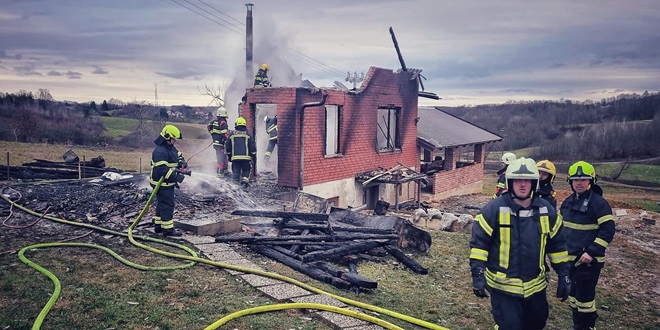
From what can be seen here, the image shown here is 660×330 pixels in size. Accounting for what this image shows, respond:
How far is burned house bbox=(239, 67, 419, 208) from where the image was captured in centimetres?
1341

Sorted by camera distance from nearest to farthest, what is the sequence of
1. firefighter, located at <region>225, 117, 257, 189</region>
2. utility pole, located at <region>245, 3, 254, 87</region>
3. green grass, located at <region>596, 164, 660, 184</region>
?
firefighter, located at <region>225, 117, 257, 189</region> → utility pole, located at <region>245, 3, 254, 87</region> → green grass, located at <region>596, 164, 660, 184</region>

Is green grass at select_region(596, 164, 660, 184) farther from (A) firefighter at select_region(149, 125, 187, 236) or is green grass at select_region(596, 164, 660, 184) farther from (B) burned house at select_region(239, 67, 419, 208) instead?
(A) firefighter at select_region(149, 125, 187, 236)

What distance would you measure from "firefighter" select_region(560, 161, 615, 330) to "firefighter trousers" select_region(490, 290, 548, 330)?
178 centimetres

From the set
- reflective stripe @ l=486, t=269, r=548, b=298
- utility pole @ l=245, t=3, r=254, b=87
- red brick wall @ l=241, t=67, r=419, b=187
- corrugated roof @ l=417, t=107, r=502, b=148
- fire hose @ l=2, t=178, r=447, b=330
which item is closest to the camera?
reflective stripe @ l=486, t=269, r=548, b=298

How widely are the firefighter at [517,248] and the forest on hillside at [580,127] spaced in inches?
1118

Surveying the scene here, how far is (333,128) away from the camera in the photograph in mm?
16594

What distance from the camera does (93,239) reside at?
8156 millimetres

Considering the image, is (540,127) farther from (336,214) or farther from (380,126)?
(336,214)

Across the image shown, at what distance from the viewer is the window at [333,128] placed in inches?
594

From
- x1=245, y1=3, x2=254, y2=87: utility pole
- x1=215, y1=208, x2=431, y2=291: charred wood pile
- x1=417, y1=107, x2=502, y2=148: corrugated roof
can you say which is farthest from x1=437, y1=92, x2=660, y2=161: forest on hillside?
x1=215, y1=208, x2=431, y2=291: charred wood pile

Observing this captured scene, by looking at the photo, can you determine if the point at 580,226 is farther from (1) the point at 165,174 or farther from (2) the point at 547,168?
(1) the point at 165,174

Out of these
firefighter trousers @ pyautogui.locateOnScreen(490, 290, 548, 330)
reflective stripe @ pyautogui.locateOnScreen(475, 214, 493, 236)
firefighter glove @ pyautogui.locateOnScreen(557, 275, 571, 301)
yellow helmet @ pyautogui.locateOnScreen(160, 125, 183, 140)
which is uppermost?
yellow helmet @ pyautogui.locateOnScreen(160, 125, 183, 140)

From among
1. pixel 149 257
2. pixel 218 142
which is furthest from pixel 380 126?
pixel 149 257

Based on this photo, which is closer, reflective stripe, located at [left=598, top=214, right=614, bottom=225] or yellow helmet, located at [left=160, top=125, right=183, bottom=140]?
reflective stripe, located at [left=598, top=214, right=614, bottom=225]
